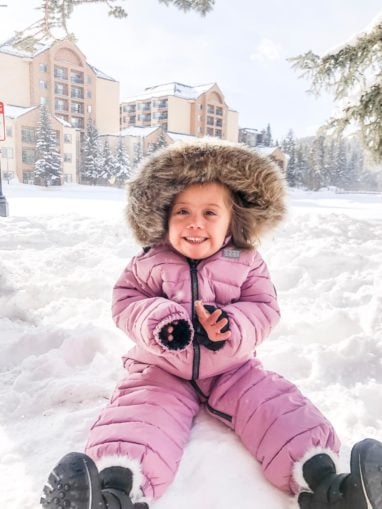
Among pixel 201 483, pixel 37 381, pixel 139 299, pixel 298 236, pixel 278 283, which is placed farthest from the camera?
pixel 298 236

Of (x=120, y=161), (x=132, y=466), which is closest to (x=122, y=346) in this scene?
(x=132, y=466)

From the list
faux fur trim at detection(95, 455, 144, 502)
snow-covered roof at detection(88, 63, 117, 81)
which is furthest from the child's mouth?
snow-covered roof at detection(88, 63, 117, 81)

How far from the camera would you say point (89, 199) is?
8734 millimetres

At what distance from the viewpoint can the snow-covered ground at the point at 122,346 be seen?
1.24 meters

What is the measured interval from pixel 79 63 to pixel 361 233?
8.04m

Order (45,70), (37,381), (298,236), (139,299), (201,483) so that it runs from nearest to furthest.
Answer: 1. (201,483)
2. (139,299)
3. (37,381)
4. (298,236)
5. (45,70)

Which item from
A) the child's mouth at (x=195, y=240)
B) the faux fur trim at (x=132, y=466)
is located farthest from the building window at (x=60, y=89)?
the faux fur trim at (x=132, y=466)

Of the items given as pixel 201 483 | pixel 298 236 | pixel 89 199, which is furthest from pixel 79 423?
pixel 89 199

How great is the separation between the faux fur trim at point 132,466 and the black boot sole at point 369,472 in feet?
1.83

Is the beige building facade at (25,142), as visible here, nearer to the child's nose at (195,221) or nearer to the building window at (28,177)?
the building window at (28,177)

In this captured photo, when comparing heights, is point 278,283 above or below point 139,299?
below

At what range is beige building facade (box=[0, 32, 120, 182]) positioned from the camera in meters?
8.40

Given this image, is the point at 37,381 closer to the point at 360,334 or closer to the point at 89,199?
the point at 360,334

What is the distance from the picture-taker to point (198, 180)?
67.1 inches
